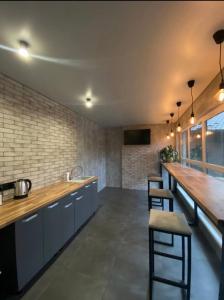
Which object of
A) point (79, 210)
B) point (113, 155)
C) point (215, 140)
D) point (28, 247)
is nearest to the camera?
point (28, 247)

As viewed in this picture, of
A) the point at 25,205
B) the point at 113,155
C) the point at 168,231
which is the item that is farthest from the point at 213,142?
the point at 113,155

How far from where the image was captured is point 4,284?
1641 millimetres

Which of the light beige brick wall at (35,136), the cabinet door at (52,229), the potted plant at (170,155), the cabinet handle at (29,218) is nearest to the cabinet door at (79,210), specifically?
the cabinet door at (52,229)

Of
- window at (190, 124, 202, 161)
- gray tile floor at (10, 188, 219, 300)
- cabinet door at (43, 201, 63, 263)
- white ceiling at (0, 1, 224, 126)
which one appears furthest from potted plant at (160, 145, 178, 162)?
cabinet door at (43, 201, 63, 263)

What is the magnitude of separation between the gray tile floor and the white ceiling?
254 centimetres

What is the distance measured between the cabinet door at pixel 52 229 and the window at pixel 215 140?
2.56 m

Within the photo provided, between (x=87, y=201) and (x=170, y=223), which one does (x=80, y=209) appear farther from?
(x=170, y=223)

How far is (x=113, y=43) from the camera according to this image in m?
1.46

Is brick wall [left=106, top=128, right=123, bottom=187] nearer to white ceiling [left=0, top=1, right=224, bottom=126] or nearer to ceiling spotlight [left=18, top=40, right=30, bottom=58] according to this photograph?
white ceiling [left=0, top=1, right=224, bottom=126]

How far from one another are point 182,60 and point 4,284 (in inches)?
122

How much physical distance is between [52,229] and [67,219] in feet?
1.26

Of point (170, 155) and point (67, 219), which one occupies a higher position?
point (170, 155)

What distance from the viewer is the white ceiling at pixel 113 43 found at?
3.65ft

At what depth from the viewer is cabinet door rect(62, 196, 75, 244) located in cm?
241
